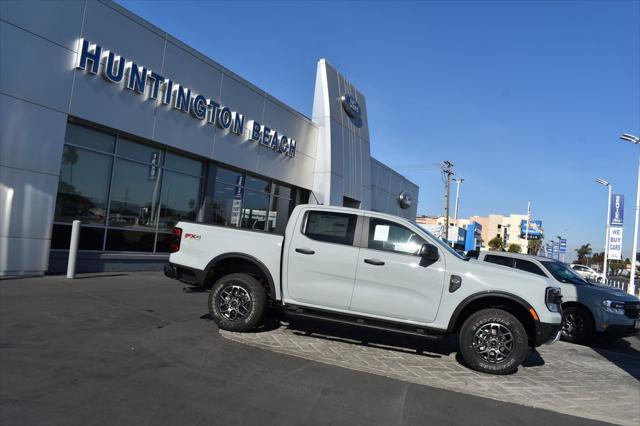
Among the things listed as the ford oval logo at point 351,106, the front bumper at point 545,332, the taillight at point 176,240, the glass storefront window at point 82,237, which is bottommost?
the front bumper at point 545,332

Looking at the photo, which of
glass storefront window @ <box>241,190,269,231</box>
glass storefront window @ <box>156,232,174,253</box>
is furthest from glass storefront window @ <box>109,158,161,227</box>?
glass storefront window @ <box>241,190,269,231</box>

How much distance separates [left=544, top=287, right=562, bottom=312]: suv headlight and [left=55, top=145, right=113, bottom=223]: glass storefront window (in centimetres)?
1024

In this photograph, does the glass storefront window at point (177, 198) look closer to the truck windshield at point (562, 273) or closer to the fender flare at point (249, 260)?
the fender flare at point (249, 260)

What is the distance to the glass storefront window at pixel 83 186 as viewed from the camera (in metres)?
10.9

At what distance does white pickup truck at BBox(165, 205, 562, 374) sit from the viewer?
5.94m

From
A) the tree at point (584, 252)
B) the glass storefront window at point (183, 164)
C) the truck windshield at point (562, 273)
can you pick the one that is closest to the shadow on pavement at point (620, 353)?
the truck windshield at point (562, 273)

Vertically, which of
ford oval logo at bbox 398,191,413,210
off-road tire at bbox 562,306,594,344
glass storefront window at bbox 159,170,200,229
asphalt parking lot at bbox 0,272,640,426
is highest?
ford oval logo at bbox 398,191,413,210

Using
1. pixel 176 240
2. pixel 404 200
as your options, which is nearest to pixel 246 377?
pixel 176 240

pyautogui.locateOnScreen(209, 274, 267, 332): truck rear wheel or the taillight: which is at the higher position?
the taillight

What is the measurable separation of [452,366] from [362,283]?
1599 millimetres

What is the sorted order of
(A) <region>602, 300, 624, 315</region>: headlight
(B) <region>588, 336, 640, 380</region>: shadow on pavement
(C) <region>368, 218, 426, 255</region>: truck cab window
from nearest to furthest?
(C) <region>368, 218, 426, 255</region>: truck cab window
(B) <region>588, 336, 640, 380</region>: shadow on pavement
(A) <region>602, 300, 624, 315</region>: headlight

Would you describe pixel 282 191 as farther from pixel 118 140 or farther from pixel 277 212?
pixel 118 140

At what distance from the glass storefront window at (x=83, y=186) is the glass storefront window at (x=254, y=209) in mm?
6016

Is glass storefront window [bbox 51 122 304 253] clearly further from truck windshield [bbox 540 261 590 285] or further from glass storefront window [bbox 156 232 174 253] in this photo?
truck windshield [bbox 540 261 590 285]
